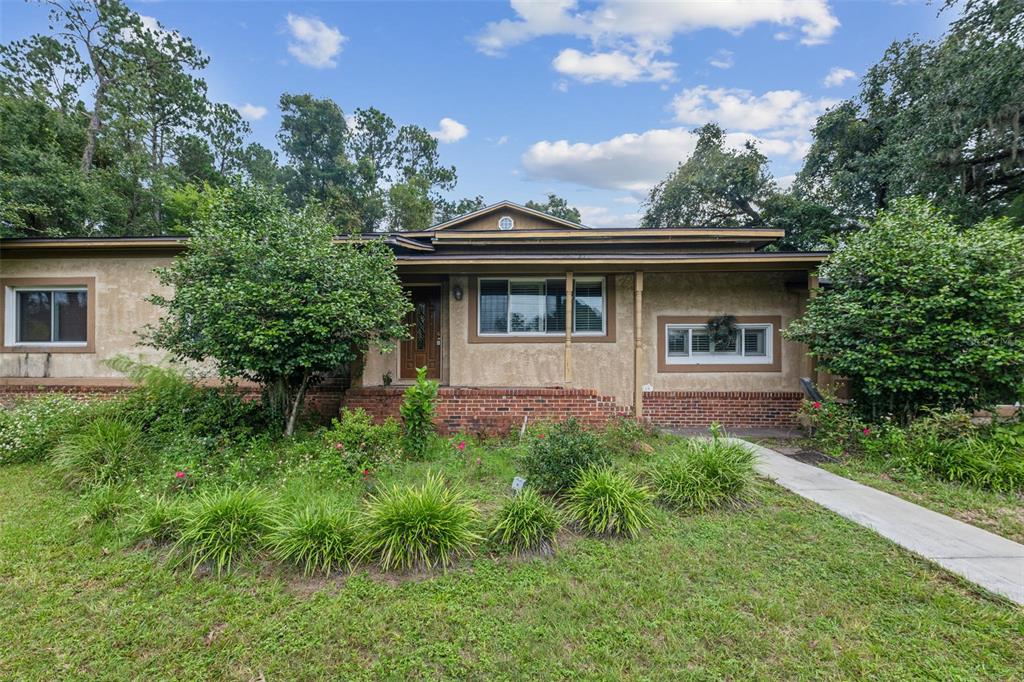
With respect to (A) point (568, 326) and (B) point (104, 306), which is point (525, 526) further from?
(B) point (104, 306)

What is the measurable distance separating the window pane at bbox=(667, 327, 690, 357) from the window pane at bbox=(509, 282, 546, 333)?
2.84m

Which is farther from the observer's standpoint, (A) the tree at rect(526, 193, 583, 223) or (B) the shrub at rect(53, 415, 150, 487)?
(A) the tree at rect(526, 193, 583, 223)

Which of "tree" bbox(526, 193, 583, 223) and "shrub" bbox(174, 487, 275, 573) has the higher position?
"tree" bbox(526, 193, 583, 223)

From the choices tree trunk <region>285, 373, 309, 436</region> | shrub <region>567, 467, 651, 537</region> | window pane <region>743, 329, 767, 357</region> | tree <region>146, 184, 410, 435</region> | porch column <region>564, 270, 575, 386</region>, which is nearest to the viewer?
shrub <region>567, 467, 651, 537</region>

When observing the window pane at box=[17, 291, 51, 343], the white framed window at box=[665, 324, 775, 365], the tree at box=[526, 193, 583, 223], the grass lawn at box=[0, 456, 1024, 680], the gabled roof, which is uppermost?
the tree at box=[526, 193, 583, 223]

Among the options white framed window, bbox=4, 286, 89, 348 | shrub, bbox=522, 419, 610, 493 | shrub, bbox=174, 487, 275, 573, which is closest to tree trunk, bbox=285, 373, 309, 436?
shrub, bbox=174, 487, 275, 573

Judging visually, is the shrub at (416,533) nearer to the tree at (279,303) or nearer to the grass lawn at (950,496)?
the tree at (279,303)

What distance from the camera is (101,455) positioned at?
5027 millimetres

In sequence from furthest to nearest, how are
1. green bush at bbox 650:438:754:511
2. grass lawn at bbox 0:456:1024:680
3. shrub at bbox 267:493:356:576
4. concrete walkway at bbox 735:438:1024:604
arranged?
green bush at bbox 650:438:754:511 < shrub at bbox 267:493:356:576 < concrete walkway at bbox 735:438:1024:604 < grass lawn at bbox 0:456:1024:680

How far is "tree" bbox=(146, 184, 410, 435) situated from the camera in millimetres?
5523

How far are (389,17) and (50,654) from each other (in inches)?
525

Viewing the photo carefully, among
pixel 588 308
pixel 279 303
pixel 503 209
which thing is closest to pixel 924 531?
pixel 588 308

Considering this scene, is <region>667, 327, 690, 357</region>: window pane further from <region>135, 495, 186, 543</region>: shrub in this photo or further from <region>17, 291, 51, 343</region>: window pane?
<region>17, 291, 51, 343</region>: window pane

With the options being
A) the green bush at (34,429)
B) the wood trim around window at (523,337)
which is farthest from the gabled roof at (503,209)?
the green bush at (34,429)
